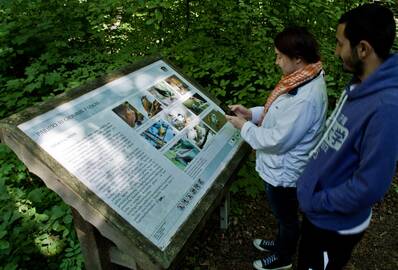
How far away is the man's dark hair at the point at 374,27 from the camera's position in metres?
1.53

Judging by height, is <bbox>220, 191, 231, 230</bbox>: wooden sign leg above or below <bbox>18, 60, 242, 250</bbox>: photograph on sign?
below

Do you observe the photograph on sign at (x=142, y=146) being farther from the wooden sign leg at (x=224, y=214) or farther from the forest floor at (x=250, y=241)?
the forest floor at (x=250, y=241)

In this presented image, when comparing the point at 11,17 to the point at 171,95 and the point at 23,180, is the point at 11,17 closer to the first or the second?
the point at 23,180

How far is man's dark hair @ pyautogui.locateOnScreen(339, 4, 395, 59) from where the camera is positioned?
1.53 metres

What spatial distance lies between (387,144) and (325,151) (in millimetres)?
388

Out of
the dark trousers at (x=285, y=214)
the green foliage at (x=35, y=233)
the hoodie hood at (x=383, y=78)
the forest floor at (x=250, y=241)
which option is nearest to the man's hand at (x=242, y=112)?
the dark trousers at (x=285, y=214)

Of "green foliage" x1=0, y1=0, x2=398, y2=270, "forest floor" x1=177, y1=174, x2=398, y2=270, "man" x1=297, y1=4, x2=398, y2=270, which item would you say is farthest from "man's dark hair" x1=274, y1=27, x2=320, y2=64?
"forest floor" x1=177, y1=174, x2=398, y2=270

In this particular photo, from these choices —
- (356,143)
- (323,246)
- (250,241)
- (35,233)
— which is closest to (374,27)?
(356,143)

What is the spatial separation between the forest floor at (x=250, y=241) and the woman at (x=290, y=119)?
39.8 inches

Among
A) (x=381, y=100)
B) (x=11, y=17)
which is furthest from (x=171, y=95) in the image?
(x=11, y=17)

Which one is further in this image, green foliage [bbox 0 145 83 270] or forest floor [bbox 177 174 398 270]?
forest floor [bbox 177 174 398 270]

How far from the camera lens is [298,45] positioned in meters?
2.15

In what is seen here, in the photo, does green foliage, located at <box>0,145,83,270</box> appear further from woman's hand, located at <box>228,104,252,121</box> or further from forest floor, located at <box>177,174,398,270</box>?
woman's hand, located at <box>228,104,252,121</box>

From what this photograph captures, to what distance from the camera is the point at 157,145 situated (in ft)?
7.55
